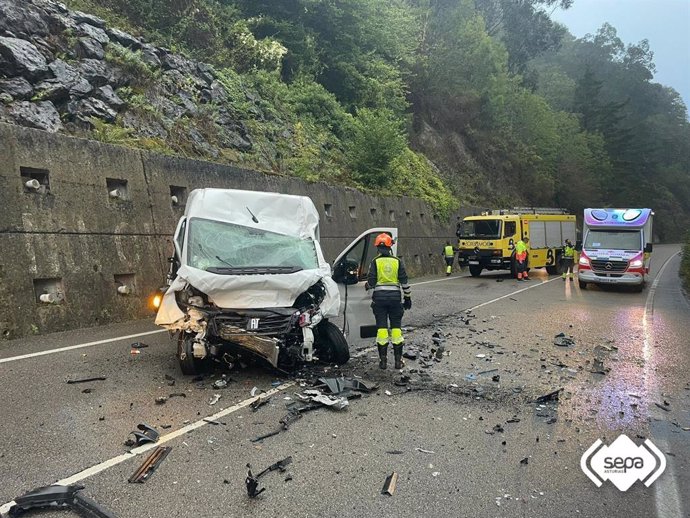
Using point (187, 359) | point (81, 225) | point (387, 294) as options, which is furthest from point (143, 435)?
point (81, 225)

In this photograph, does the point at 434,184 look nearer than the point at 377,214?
No

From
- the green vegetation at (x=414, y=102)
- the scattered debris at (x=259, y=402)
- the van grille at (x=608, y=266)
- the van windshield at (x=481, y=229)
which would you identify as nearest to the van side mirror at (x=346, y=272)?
the scattered debris at (x=259, y=402)

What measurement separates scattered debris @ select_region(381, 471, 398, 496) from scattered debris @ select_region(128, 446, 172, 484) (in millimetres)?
1674

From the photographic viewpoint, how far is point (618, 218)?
57.8ft

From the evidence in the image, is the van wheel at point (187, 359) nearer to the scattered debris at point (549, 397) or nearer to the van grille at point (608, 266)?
the scattered debris at point (549, 397)

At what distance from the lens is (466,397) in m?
5.66

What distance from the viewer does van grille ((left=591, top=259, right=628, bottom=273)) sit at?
55.1 ft

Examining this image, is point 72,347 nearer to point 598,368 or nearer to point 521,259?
point 598,368

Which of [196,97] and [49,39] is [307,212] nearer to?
[49,39]

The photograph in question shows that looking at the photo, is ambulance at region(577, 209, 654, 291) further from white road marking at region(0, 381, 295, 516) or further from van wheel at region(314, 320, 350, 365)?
white road marking at region(0, 381, 295, 516)

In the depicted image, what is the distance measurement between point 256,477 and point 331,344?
3.21 m

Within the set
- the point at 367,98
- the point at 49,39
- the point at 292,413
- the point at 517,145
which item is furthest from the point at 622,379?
the point at 517,145

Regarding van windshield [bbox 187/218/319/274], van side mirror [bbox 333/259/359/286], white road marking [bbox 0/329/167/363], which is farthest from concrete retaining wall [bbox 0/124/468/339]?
van side mirror [bbox 333/259/359/286]

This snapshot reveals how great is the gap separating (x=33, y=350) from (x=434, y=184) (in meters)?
24.5
